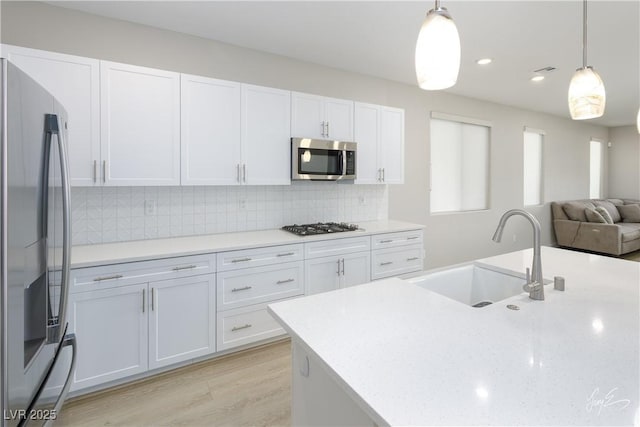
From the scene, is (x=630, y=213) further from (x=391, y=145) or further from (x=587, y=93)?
(x=587, y=93)

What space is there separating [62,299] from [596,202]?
8.70 m

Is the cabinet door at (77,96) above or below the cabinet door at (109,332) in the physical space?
above

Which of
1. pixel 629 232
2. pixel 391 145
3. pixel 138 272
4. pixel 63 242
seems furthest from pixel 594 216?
pixel 63 242

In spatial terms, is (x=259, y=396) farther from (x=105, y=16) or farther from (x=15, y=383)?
(x=105, y=16)

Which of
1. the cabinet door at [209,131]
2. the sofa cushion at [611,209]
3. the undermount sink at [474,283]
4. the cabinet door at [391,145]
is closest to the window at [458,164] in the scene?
the cabinet door at [391,145]

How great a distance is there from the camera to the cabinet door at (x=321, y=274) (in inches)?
111

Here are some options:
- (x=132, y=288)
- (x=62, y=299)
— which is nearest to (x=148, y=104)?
(x=132, y=288)

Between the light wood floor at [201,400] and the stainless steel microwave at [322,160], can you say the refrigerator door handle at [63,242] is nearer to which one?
the light wood floor at [201,400]

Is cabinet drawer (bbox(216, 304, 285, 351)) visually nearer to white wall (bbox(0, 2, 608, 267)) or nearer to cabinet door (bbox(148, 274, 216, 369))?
cabinet door (bbox(148, 274, 216, 369))

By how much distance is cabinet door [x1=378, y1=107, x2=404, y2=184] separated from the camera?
3598mm

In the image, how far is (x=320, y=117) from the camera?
10.3 ft

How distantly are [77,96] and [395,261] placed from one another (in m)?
3.00

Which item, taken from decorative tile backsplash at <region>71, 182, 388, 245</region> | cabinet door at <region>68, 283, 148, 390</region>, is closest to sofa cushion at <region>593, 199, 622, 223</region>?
decorative tile backsplash at <region>71, 182, 388, 245</region>

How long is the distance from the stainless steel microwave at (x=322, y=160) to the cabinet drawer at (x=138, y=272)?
117cm
